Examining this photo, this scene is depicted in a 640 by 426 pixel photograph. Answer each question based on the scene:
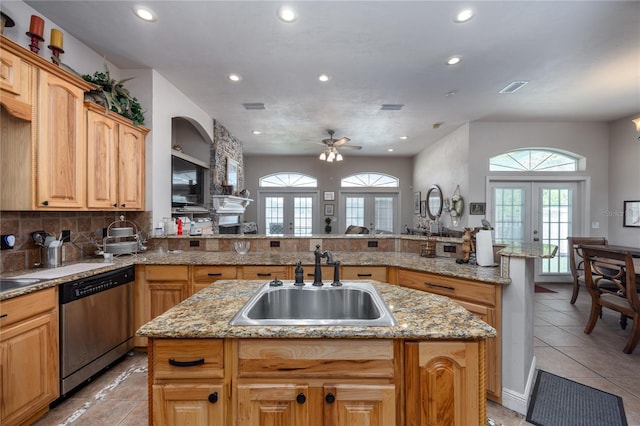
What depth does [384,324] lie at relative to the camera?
1079 millimetres

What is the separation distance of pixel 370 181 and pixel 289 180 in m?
2.39

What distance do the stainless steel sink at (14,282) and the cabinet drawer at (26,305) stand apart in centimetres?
9

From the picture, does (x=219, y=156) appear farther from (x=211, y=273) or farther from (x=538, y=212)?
(x=538, y=212)

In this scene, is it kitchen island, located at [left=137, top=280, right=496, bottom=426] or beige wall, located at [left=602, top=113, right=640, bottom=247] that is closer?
kitchen island, located at [left=137, top=280, right=496, bottom=426]

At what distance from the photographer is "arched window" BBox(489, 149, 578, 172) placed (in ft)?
16.5

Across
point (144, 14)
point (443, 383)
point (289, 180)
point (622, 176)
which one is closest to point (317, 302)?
point (443, 383)

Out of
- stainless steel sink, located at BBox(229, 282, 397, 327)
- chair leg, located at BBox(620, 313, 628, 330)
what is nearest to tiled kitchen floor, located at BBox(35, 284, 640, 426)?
chair leg, located at BBox(620, 313, 628, 330)

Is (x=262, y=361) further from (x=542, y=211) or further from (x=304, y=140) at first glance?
(x=542, y=211)

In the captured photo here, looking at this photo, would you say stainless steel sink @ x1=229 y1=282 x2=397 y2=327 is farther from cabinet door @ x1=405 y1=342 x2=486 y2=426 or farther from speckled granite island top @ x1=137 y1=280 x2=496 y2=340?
cabinet door @ x1=405 y1=342 x2=486 y2=426

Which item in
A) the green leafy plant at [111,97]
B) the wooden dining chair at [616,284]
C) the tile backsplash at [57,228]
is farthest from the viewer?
the wooden dining chair at [616,284]

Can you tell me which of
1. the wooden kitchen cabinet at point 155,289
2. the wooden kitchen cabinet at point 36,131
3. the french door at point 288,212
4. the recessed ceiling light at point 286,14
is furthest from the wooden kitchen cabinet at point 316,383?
the french door at point 288,212

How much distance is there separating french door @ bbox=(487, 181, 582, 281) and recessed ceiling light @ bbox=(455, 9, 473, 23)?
370 centimetres

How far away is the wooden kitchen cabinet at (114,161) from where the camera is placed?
2.34m

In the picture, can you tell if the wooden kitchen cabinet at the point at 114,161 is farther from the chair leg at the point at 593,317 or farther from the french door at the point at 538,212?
the french door at the point at 538,212
